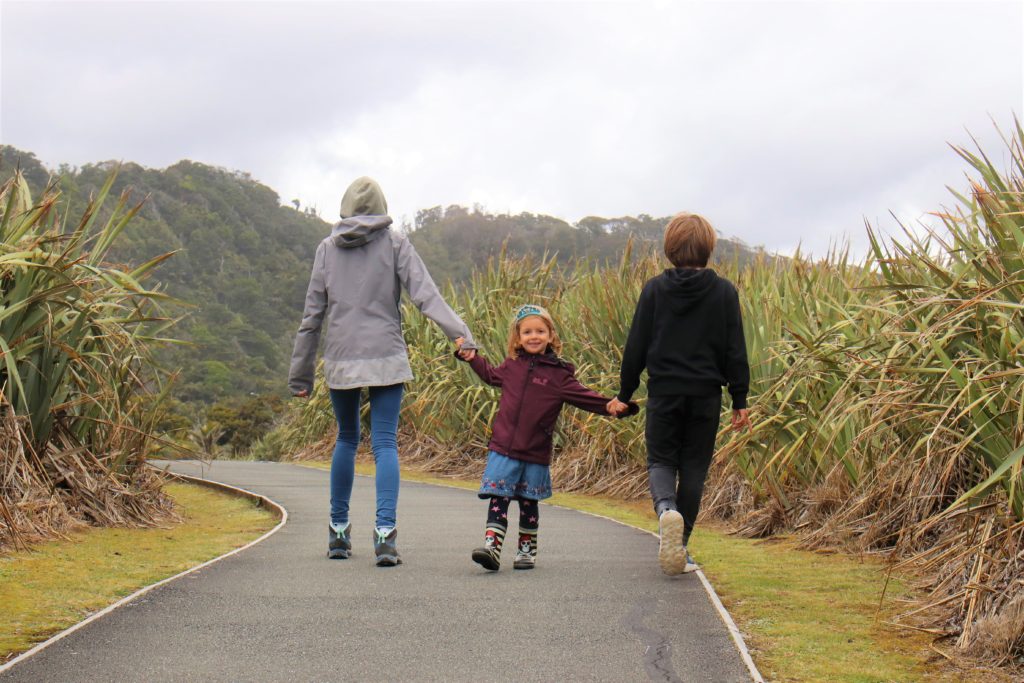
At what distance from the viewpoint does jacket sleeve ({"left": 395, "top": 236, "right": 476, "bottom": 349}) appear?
21.2 feet

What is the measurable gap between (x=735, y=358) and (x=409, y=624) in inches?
90.7

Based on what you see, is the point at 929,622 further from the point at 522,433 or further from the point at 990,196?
the point at 522,433

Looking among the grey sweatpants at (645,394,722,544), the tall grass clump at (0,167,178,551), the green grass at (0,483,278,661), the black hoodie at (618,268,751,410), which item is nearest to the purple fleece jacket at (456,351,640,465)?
the grey sweatpants at (645,394,722,544)

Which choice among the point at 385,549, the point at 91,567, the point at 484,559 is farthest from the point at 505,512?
the point at 91,567

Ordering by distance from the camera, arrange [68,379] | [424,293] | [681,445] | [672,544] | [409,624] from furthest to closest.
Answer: [68,379] < [424,293] < [681,445] < [672,544] < [409,624]

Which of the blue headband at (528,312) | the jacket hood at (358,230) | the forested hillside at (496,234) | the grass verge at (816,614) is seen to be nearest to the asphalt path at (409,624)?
the grass verge at (816,614)

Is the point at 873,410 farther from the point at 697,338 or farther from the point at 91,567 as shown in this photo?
the point at 91,567

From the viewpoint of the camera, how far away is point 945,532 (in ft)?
19.4

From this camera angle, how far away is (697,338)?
243 inches

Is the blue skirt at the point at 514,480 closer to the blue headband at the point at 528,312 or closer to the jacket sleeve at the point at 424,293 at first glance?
the jacket sleeve at the point at 424,293

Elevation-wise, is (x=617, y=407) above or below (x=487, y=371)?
below

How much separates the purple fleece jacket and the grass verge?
1029 millimetres

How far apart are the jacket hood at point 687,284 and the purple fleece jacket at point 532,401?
0.70 m

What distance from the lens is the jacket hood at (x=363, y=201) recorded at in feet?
22.1
